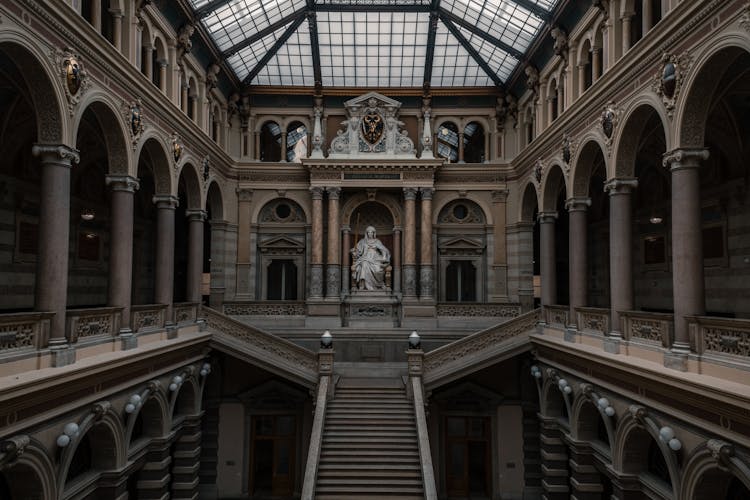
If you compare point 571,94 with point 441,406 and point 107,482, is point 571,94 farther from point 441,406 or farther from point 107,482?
point 107,482

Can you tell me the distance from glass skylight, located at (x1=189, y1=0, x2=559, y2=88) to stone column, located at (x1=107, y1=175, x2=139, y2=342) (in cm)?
927

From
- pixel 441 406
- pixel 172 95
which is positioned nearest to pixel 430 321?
pixel 441 406

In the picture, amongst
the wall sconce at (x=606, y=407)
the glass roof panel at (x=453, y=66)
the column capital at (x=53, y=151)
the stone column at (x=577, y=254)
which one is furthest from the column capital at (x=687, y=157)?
the glass roof panel at (x=453, y=66)

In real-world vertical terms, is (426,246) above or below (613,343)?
above

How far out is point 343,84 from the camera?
3123cm

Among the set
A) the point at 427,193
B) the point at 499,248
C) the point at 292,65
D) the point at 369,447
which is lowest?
the point at 369,447

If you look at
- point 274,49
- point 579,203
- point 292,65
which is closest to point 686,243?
point 579,203

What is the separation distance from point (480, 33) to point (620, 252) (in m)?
14.3

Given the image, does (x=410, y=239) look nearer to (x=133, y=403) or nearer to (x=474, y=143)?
(x=474, y=143)

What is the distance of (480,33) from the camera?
88.6ft

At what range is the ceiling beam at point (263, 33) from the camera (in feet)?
86.1

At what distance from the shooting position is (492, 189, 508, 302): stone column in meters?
30.1

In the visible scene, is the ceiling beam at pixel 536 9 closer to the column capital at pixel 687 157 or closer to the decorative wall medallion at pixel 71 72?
the column capital at pixel 687 157

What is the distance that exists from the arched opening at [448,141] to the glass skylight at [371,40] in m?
2.14
